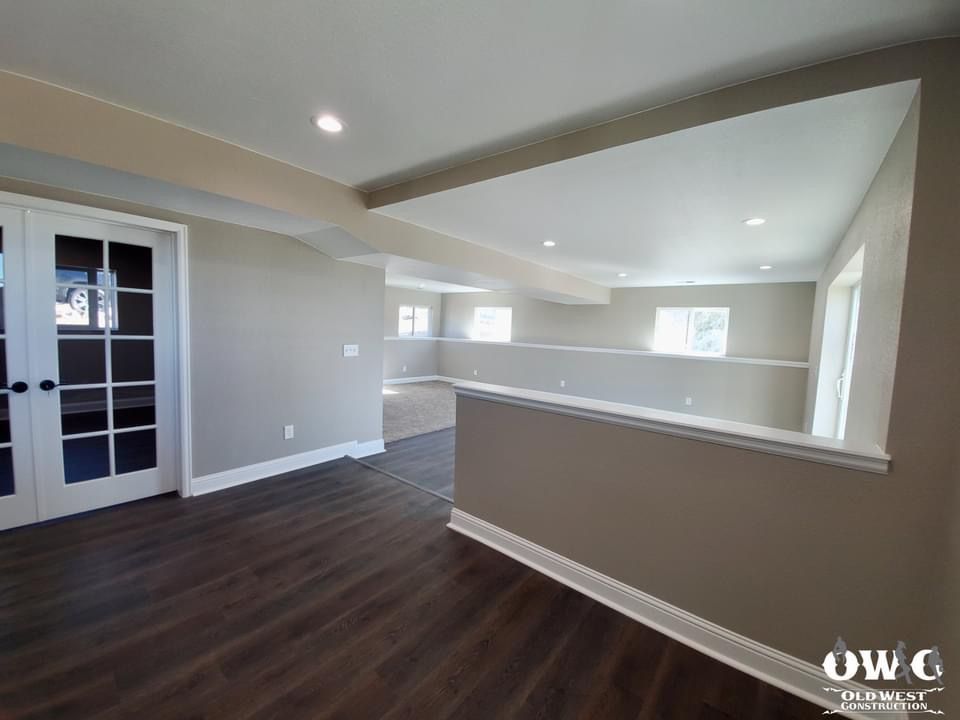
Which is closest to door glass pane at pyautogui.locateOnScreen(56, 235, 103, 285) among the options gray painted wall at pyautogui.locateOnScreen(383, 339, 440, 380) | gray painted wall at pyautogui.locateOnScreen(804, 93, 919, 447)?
gray painted wall at pyautogui.locateOnScreen(804, 93, 919, 447)

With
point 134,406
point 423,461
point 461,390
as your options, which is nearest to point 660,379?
point 423,461

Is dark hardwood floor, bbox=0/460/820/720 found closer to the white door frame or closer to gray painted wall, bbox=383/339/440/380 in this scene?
the white door frame

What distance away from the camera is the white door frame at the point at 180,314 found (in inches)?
99.2

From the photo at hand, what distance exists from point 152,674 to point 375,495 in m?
1.75

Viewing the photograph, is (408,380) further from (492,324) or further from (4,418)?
(4,418)

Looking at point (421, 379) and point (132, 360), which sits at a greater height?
point (132, 360)

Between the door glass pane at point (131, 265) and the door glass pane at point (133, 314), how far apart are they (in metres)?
0.08

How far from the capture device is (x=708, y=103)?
158 cm

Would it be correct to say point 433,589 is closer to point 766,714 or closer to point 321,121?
point 766,714

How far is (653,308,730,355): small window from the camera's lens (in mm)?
6426

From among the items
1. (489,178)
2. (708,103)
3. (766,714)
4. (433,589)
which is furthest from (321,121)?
(766,714)

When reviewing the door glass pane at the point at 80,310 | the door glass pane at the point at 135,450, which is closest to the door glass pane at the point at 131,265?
the door glass pane at the point at 80,310

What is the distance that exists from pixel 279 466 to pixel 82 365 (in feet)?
5.32

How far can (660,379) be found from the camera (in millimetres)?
6668
